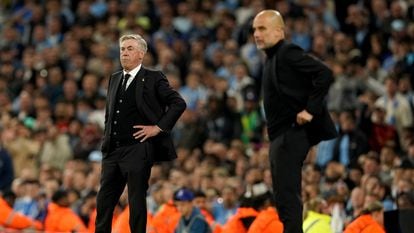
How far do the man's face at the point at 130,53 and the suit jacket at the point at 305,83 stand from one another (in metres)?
1.11

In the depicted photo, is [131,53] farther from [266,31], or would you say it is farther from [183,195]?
[183,195]

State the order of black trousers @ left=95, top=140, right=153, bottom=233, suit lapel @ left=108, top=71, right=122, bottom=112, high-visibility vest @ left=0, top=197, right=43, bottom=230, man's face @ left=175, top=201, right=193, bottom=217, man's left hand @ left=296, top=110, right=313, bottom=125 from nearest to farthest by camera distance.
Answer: man's left hand @ left=296, top=110, right=313, bottom=125
black trousers @ left=95, top=140, right=153, bottom=233
suit lapel @ left=108, top=71, right=122, bottom=112
man's face @ left=175, top=201, right=193, bottom=217
high-visibility vest @ left=0, top=197, right=43, bottom=230

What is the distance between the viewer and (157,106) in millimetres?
8789

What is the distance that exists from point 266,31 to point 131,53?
44.0 inches

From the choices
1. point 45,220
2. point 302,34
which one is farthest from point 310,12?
point 45,220

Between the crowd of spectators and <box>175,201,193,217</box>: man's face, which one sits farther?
the crowd of spectators

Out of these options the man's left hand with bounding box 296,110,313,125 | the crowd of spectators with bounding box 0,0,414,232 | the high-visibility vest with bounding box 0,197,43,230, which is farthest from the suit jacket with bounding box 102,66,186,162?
the high-visibility vest with bounding box 0,197,43,230

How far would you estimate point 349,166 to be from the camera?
14.4 metres

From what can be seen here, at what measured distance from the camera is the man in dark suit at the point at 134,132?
339 inches

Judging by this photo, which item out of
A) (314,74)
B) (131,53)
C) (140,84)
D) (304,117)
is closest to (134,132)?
(140,84)

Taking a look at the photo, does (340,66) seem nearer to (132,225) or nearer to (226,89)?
(226,89)

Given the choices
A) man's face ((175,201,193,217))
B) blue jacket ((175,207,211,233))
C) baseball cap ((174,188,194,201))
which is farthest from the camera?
baseball cap ((174,188,194,201))

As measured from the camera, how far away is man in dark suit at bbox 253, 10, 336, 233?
335 inches

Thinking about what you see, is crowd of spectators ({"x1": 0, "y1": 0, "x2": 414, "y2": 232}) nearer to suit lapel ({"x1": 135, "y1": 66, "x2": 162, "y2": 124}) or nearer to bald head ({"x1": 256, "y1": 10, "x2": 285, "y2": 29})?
bald head ({"x1": 256, "y1": 10, "x2": 285, "y2": 29})
